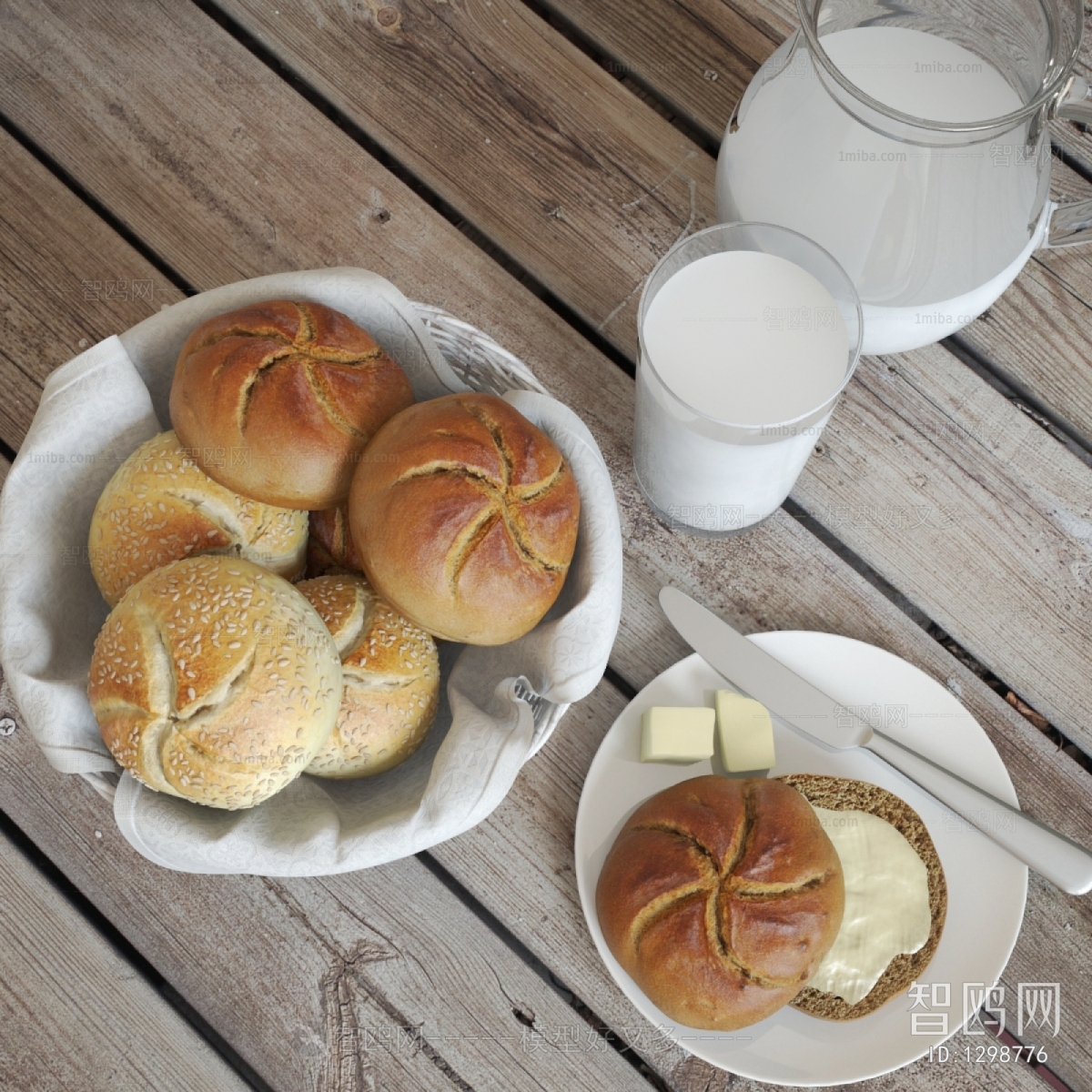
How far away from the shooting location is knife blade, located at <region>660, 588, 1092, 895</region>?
0.70m

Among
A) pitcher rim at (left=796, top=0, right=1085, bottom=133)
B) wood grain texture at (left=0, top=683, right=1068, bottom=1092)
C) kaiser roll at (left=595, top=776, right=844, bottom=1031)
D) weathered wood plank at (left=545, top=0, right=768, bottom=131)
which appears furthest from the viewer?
weathered wood plank at (left=545, top=0, right=768, bottom=131)

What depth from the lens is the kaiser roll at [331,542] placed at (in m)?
0.67

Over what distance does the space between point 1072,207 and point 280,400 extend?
527mm

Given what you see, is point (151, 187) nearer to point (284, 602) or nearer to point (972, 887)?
point (284, 602)

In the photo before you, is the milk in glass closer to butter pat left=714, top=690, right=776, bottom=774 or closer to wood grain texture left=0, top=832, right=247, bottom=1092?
butter pat left=714, top=690, right=776, bottom=774

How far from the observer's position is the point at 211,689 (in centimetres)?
55

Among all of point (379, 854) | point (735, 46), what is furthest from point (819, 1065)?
point (735, 46)

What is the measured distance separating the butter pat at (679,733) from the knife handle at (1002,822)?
12 cm

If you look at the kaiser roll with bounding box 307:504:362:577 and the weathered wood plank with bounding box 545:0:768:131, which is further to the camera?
the weathered wood plank with bounding box 545:0:768:131

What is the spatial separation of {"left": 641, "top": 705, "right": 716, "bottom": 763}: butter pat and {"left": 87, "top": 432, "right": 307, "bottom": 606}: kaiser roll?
0.30 metres

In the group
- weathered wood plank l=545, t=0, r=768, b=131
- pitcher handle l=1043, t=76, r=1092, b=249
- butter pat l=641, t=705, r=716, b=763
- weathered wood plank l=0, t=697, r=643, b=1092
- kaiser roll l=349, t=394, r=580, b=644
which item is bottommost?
weathered wood plank l=0, t=697, r=643, b=1092

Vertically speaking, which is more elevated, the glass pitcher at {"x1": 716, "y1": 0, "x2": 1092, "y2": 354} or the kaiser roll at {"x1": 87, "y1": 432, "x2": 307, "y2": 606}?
the glass pitcher at {"x1": 716, "y1": 0, "x2": 1092, "y2": 354}

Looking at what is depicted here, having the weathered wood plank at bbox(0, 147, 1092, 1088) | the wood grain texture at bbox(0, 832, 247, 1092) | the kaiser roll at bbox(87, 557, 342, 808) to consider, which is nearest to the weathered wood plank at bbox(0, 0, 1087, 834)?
the weathered wood plank at bbox(0, 147, 1092, 1088)

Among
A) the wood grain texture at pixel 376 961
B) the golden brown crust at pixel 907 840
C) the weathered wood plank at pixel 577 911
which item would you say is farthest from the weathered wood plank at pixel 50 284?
the golden brown crust at pixel 907 840
